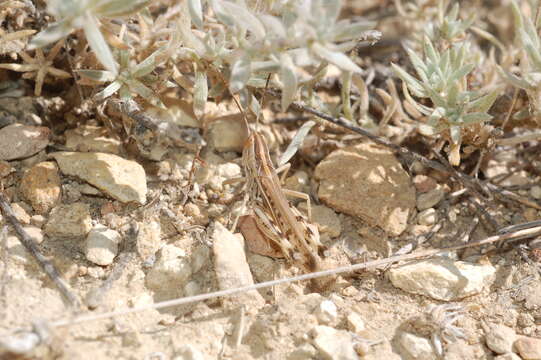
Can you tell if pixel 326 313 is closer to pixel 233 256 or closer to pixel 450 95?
pixel 233 256

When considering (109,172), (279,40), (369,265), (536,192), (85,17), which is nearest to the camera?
(85,17)

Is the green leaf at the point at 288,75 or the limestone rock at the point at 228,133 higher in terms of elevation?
the green leaf at the point at 288,75

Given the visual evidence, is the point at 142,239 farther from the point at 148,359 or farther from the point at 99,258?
the point at 148,359

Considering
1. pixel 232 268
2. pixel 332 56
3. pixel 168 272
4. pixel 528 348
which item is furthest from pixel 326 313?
pixel 332 56

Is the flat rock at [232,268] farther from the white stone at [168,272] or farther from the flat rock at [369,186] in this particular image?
the flat rock at [369,186]

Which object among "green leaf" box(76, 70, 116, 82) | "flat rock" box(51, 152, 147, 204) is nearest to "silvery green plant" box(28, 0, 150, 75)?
"green leaf" box(76, 70, 116, 82)

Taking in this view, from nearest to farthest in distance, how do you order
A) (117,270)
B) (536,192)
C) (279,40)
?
(279,40)
(117,270)
(536,192)

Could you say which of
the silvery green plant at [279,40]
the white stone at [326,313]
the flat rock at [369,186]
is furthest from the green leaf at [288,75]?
the white stone at [326,313]
